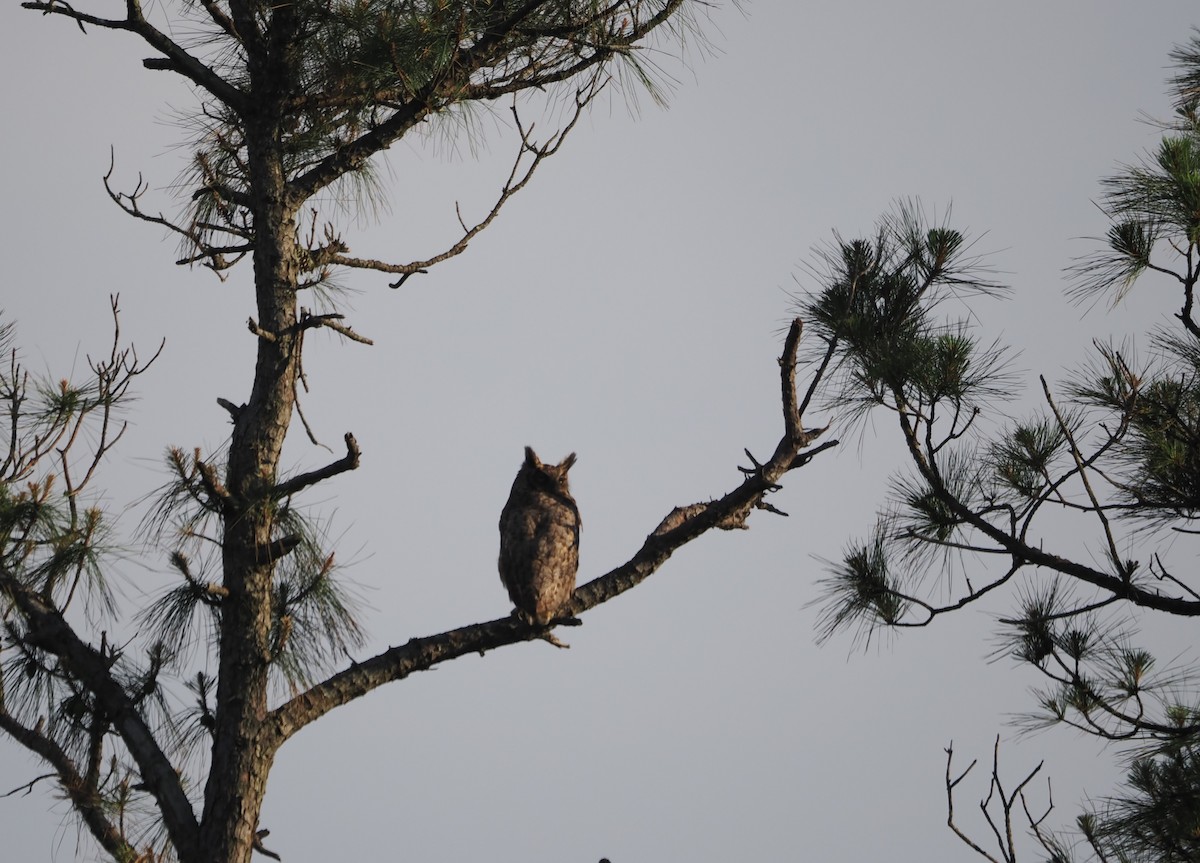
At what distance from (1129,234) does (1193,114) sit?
3.70 ft

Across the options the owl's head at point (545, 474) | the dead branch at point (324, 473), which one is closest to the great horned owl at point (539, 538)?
the owl's head at point (545, 474)

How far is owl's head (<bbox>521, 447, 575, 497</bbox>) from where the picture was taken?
557 cm

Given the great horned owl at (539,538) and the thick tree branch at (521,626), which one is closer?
the thick tree branch at (521,626)

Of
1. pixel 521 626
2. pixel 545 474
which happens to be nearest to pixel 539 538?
pixel 545 474

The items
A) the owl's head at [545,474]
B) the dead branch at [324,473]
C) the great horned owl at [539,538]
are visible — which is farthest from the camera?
the owl's head at [545,474]

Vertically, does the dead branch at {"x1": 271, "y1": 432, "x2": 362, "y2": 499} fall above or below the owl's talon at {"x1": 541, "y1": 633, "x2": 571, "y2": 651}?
above

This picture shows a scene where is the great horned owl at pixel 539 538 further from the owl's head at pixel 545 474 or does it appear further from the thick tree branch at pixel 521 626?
the thick tree branch at pixel 521 626

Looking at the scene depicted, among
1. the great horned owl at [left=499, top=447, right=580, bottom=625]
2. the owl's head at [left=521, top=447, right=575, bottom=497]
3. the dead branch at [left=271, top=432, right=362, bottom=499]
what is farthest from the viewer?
the owl's head at [left=521, top=447, right=575, bottom=497]

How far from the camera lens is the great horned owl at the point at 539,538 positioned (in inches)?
199

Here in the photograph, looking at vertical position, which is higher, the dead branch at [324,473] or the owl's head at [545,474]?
the owl's head at [545,474]

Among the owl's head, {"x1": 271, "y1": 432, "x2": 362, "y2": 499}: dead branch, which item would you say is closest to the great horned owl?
the owl's head

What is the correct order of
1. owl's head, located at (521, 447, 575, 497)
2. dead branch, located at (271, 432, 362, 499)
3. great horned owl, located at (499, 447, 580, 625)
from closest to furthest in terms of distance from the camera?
dead branch, located at (271, 432, 362, 499)
great horned owl, located at (499, 447, 580, 625)
owl's head, located at (521, 447, 575, 497)

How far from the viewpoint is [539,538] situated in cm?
521

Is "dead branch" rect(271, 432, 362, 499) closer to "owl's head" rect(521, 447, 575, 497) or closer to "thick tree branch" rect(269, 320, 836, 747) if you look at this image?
"thick tree branch" rect(269, 320, 836, 747)
